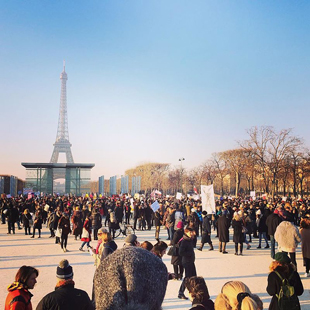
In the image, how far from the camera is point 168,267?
408 inches

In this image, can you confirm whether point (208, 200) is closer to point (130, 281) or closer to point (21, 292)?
point (21, 292)

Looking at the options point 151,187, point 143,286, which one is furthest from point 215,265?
point 151,187

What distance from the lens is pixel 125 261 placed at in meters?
1.47

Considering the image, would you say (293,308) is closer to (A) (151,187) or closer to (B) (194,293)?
(B) (194,293)

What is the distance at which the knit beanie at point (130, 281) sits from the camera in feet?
4.62

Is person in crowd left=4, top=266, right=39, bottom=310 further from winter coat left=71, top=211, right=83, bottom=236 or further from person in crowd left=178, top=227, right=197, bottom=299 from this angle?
winter coat left=71, top=211, right=83, bottom=236

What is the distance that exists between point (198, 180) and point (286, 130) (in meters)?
32.7

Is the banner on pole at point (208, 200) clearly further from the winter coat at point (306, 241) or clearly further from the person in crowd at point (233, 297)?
the person in crowd at point (233, 297)

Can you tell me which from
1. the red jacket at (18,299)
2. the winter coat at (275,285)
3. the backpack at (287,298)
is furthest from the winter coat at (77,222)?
the backpack at (287,298)

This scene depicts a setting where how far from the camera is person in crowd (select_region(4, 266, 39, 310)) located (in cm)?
359

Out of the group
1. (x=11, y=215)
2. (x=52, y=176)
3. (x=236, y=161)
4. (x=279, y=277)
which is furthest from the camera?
(x=236, y=161)

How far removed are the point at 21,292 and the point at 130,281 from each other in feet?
9.62

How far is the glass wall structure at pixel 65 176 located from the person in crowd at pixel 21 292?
151 ft

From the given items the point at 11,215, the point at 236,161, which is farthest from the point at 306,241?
the point at 236,161
